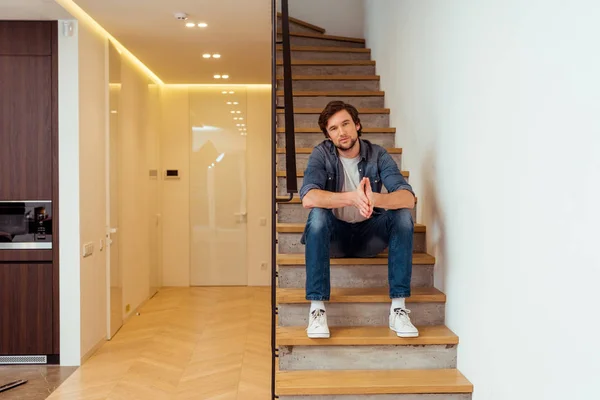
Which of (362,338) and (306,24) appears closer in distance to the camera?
(362,338)

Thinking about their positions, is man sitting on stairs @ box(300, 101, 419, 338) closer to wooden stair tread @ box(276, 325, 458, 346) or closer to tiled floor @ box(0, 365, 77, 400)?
wooden stair tread @ box(276, 325, 458, 346)

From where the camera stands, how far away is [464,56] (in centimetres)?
258

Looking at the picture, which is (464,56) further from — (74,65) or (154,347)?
(154,347)

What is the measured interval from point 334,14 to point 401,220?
4209 millimetres

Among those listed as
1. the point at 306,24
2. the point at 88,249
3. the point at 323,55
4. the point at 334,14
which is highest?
the point at 334,14

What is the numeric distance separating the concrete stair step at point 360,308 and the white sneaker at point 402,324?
5.5 inches

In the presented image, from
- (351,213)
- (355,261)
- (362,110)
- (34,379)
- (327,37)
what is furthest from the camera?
(327,37)

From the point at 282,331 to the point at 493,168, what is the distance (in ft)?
3.84

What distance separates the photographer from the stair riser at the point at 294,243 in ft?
10.7

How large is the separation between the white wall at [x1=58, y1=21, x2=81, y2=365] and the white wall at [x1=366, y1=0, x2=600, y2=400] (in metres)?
2.41

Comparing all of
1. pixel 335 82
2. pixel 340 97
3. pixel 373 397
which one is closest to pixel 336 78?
pixel 335 82

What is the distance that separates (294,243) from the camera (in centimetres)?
327

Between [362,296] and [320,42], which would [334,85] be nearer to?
[320,42]

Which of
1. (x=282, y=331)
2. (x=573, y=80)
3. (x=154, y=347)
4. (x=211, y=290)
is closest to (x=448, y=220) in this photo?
(x=282, y=331)
